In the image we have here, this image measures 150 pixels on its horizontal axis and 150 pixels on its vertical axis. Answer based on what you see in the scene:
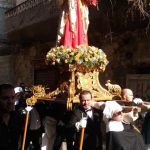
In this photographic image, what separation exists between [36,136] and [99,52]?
1851 millimetres

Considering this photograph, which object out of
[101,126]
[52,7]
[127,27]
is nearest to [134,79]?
[127,27]

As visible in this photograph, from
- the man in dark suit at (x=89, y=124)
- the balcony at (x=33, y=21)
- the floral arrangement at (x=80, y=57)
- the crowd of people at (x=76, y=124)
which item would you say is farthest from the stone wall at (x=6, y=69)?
the man in dark suit at (x=89, y=124)

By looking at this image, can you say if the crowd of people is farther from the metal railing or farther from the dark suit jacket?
the metal railing

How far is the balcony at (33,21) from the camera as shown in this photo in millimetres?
14575

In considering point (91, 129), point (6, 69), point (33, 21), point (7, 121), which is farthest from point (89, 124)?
point (6, 69)

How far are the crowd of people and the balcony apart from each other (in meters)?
6.66

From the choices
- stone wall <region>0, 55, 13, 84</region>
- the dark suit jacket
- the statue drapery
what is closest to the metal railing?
stone wall <region>0, 55, 13, 84</region>

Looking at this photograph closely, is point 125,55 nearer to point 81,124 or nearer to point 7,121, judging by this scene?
point 81,124

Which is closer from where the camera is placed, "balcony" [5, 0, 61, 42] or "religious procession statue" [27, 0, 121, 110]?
"religious procession statue" [27, 0, 121, 110]

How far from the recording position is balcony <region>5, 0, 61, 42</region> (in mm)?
14575

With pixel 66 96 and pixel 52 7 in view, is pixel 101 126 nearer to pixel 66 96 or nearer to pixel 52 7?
pixel 66 96

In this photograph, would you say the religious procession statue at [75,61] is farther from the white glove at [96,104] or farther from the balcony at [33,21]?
the balcony at [33,21]

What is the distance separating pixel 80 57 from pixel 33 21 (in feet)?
30.3

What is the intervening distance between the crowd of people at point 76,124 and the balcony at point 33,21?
6660 millimetres
